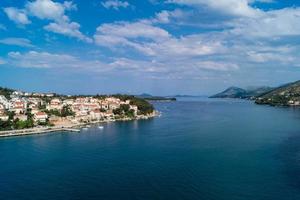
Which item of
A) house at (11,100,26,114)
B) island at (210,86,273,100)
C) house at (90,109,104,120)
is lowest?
house at (90,109,104,120)

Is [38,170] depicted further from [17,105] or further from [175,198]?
[17,105]

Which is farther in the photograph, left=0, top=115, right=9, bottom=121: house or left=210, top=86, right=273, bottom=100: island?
left=210, top=86, right=273, bottom=100: island

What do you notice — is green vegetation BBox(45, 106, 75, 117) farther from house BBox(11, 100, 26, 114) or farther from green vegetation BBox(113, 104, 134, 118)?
green vegetation BBox(113, 104, 134, 118)

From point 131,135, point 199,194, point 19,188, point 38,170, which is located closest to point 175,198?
point 199,194

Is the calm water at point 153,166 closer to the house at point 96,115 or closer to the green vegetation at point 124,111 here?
the house at point 96,115

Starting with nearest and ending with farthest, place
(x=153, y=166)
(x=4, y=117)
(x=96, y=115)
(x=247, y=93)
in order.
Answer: (x=153, y=166) < (x=4, y=117) < (x=96, y=115) < (x=247, y=93)

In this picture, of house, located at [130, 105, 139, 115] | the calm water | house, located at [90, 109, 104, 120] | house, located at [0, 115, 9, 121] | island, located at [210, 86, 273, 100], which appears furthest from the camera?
island, located at [210, 86, 273, 100]

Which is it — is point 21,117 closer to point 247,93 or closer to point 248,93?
point 248,93

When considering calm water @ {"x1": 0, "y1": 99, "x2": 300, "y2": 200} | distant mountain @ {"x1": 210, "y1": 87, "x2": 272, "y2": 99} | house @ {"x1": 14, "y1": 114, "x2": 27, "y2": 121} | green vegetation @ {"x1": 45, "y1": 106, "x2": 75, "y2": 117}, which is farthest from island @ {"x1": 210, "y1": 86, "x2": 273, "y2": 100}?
calm water @ {"x1": 0, "y1": 99, "x2": 300, "y2": 200}

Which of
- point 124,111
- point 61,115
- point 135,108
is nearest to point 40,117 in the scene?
point 61,115

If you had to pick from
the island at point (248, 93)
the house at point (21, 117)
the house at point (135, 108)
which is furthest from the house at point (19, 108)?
the island at point (248, 93)
